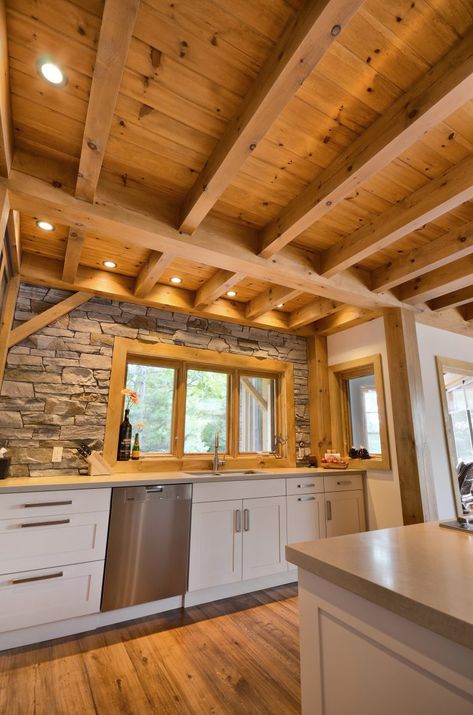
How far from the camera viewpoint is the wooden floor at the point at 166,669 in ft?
5.35

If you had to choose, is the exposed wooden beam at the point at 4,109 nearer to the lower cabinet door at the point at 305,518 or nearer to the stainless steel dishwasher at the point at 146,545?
the stainless steel dishwasher at the point at 146,545

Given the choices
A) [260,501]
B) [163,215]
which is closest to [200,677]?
[260,501]

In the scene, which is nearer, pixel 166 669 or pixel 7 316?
pixel 166 669

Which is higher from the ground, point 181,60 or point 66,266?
point 181,60

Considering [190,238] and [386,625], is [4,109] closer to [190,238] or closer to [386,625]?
[190,238]

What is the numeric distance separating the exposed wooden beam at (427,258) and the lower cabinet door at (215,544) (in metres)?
2.29

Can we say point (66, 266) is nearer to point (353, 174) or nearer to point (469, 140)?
point (353, 174)

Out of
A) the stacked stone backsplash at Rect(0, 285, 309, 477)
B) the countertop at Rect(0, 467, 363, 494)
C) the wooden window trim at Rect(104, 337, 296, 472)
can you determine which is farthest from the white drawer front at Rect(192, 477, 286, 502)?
the stacked stone backsplash at Rect(0, 285, 309, 477)

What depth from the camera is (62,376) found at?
9.52ft

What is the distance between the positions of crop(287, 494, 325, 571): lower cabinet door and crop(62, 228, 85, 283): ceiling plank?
2.69m

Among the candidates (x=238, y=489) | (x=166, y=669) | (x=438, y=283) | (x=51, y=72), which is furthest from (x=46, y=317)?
(x=438, y=283)

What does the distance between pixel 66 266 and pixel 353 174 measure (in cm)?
214

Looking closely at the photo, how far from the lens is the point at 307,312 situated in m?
3.76

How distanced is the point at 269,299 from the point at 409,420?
167 centimetres
